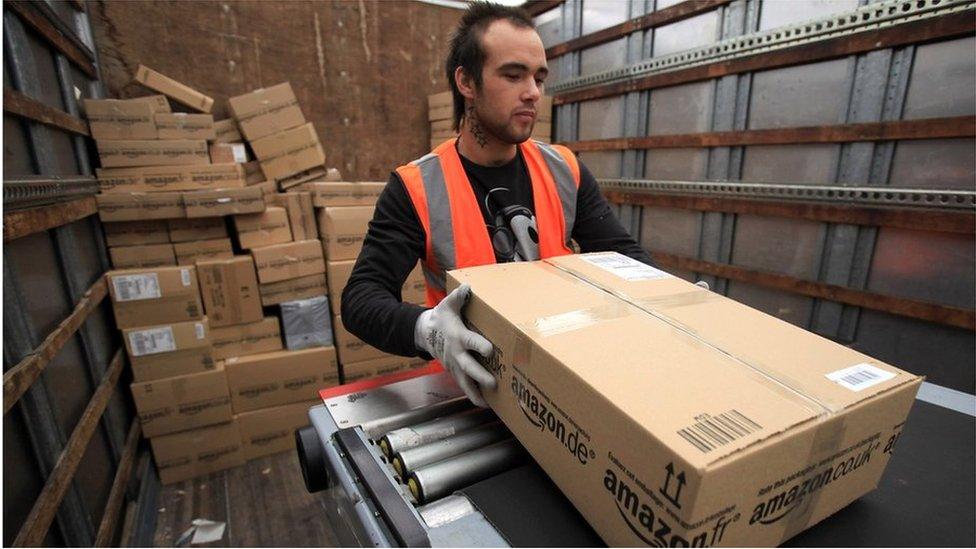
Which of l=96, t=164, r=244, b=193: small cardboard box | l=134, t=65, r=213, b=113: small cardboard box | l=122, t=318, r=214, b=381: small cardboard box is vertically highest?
l=134, t=65, r=213, b=113: small cardboard box

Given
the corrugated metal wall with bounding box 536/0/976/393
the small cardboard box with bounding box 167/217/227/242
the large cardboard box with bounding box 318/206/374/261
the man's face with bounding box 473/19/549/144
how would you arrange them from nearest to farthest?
the man's face with bounding box 473/19/549/144 → the corrugated metal wall with bounding box 536/0/976/393 → the small cardboard box with bounding box 167/217/227/242 → the large cardboard box with bounding box 318/206/374/261

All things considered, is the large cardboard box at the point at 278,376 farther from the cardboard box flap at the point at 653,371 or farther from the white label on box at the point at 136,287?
the cardboard box flap at the point at 653,371

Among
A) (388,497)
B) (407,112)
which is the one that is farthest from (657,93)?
(388,497)

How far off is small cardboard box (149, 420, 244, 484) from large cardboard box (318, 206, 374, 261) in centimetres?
112

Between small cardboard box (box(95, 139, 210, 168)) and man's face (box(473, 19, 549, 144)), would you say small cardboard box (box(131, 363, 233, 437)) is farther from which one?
man's face (box(473, 19, 549, 144))

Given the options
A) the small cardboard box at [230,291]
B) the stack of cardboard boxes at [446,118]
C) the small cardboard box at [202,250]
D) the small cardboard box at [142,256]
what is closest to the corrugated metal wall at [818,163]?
the stack of cardboard boxes at [446,118]

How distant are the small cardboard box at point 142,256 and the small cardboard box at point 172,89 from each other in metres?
0.95

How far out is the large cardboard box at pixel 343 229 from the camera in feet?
8.61

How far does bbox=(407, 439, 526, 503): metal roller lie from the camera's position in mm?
685

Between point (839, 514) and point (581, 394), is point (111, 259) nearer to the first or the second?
point (581, 394)

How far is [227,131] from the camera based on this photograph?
2887mm

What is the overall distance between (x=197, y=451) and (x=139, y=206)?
1339 mm

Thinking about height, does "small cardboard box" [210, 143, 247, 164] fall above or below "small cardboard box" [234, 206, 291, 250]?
above

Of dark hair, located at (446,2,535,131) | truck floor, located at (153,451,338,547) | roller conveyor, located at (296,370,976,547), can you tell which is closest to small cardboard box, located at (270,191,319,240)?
truck floor, located at (153,451,338,547)
